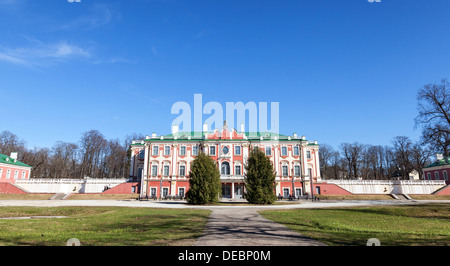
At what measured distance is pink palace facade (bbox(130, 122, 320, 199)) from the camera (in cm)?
4200

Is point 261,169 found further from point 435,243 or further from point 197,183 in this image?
point 435,243

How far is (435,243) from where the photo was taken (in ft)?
22.5

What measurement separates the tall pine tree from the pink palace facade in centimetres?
1414

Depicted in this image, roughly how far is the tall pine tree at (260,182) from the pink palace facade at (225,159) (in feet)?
46.4

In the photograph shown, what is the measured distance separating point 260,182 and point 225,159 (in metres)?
16.4

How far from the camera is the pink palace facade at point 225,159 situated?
138 ft

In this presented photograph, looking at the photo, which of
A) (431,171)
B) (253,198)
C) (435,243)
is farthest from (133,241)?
(431,171)

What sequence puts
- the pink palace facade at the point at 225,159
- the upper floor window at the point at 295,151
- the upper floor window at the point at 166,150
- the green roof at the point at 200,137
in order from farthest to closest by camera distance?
the green roof at the point at 200,137 → the upper floor window at the point at 295,151 → the upper floor window at the point at 166,150 → the pink palace facade at the point at 225,159

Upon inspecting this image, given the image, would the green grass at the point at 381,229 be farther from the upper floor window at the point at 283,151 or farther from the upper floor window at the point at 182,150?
the upper floor window at the point at 182,150

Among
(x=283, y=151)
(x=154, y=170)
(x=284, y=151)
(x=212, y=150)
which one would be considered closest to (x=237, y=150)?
(x=212, y=150)

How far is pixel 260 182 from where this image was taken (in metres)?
26.7

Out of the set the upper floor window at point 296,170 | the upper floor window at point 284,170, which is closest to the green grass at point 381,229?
the upper floor window at point 296,170
